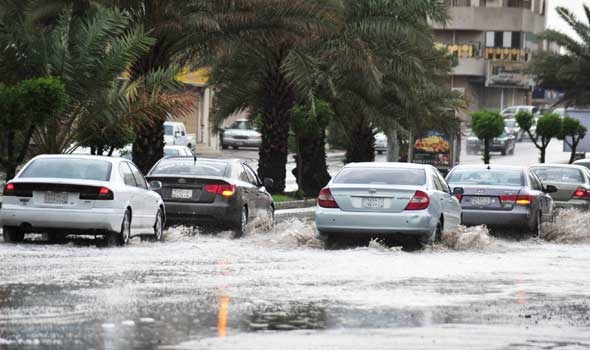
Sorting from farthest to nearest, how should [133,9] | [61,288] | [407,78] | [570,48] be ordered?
[570,48] → [407,78] → [133,9] → [61,288]

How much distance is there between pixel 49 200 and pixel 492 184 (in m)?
8.53

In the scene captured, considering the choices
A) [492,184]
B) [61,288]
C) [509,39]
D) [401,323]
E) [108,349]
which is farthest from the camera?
[509,39]

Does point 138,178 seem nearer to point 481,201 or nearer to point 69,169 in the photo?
point 69,169

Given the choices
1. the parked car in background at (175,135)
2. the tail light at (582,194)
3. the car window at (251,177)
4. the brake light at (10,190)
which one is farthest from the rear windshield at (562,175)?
the parked car in background at (175,135)

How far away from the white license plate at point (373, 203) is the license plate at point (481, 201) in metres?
4.49

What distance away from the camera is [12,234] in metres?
19.5

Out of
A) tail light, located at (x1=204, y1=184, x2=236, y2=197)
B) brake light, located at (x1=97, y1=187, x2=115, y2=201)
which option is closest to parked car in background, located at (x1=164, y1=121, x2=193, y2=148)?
tail light, located at (x1=204, y1=184, x2=236, y2=197)

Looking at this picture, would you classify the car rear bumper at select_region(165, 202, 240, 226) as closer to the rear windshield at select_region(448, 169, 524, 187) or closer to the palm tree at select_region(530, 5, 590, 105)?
the rear windshield at select_region(448, 169, 524, 187)

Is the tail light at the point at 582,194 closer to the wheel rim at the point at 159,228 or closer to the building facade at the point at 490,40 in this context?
the wheel rim at the point at 159,228

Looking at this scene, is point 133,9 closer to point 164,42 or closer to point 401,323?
point 164,42

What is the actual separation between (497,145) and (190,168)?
5609 centimetres

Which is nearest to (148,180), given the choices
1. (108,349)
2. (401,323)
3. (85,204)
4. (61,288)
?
(85,204)

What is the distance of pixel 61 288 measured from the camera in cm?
1371

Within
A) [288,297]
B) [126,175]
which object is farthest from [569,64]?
[288,297]
